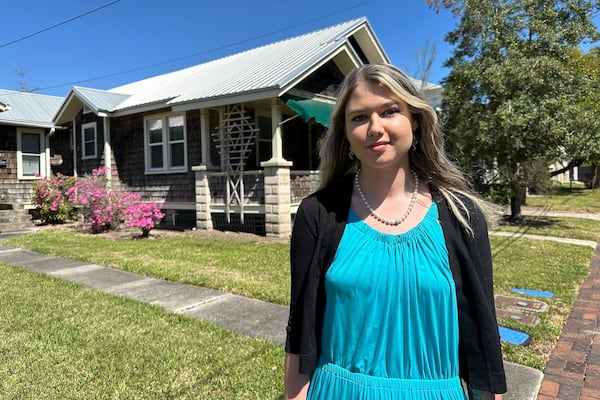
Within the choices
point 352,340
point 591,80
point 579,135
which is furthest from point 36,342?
point 591,80

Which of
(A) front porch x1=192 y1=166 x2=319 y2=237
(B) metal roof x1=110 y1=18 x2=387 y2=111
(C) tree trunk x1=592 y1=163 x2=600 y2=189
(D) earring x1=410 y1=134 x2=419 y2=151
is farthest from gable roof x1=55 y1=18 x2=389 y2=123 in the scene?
(C) tree trunk x1=592 y1=163 x2=600 y2=189

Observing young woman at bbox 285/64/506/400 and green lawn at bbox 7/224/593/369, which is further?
green lawn at bbox 7/224/593/369

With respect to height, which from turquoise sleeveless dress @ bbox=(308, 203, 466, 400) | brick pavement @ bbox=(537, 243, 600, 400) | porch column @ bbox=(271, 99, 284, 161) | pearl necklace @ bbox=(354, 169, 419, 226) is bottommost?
brick pavement @ bbox=(537, 243, 600, 400)

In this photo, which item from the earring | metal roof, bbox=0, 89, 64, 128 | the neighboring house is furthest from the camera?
metal roof, bbox=0, 89, 64, 128

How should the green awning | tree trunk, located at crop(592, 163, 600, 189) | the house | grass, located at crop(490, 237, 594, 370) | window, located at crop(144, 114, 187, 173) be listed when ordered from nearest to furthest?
grass, located at crop(490, 237, 594, 370) < the green awning < the house < window, located at crop(144, 114, 187, 173) < tree trunk, located at crop(592, 163, 600, 189)

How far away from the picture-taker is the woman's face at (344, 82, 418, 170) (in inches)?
53.9

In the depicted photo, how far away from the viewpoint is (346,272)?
1365mm

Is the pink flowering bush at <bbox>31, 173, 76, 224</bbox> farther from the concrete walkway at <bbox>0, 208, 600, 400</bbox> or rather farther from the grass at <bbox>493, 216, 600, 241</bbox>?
the grass at <bbox>493, 216, 600, 241</bbox>

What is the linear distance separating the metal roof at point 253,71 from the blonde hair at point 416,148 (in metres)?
7.93

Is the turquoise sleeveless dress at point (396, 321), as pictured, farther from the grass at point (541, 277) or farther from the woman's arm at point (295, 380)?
the grass at point (541, 277)

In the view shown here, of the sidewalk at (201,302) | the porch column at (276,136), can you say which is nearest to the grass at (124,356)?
the sidewalk at (201,302)

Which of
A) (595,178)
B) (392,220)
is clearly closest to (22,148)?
(392,220)

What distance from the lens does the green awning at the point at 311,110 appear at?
32.3ft

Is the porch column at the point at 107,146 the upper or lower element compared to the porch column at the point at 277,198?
upper
